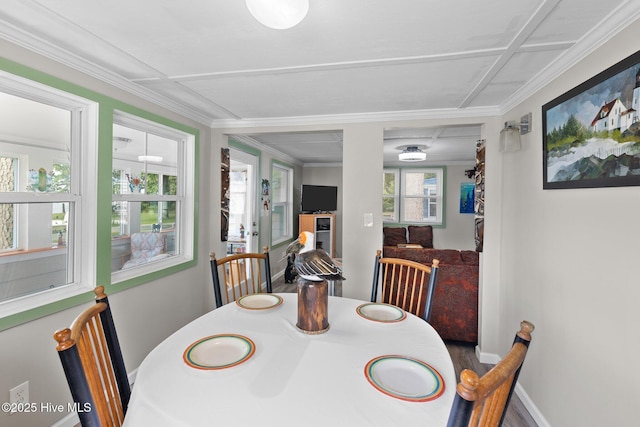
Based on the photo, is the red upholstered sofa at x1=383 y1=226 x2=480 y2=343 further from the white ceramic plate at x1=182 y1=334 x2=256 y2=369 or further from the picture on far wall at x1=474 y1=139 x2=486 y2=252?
the white ceramic plate at x1=182 y1=334 x2=256 y2=369

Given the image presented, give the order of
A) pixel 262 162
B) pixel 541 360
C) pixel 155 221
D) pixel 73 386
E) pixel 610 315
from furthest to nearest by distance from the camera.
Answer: pixel 262 162 → pixel 155 221 → pixel 541 360 → pixel 610 315 → pixel 73 386

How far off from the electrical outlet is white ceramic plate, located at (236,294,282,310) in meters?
1.14

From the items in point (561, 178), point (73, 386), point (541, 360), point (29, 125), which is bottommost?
point (541, 360)

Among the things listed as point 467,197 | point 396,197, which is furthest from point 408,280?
point 467,197

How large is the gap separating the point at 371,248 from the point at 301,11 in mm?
2272

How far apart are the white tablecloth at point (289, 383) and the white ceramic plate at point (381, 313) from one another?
0.31 ft

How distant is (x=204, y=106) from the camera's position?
2.68m

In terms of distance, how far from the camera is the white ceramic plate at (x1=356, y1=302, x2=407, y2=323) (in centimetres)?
158

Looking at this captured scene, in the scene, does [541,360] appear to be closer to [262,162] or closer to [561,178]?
[561,178]

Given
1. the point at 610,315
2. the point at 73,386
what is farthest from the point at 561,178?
the point at 73,386

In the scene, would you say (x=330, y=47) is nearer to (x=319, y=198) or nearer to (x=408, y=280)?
(x=408, y=280)

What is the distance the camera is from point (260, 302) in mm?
1795

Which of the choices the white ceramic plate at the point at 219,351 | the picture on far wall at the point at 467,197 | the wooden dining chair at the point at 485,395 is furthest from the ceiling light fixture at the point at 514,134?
the picture on far wall at the point at 467,197

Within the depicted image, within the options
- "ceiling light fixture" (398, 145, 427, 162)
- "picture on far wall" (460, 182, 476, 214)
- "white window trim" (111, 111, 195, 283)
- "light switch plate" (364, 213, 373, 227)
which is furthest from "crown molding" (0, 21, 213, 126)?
"picture on far wall" (460, 182, 476, 214)
